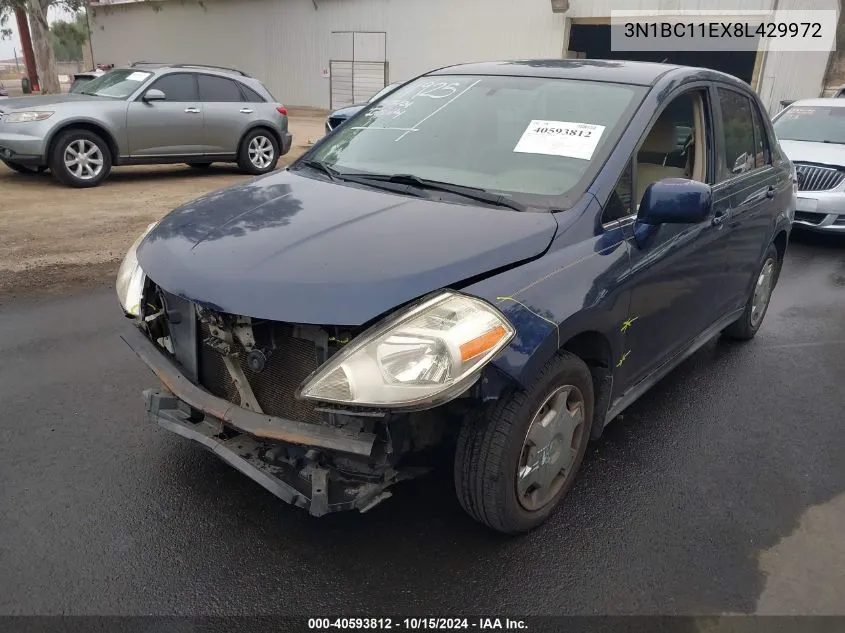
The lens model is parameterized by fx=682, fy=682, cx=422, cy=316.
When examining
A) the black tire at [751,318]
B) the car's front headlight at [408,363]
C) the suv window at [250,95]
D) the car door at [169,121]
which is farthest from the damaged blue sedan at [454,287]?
the suv window at [250,95]

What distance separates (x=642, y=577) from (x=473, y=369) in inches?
45.6

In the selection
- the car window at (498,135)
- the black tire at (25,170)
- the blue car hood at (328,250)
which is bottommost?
the black tire at (25,170)

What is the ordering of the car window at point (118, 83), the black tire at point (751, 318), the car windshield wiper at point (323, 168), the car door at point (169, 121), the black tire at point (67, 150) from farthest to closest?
1. the car window at point (118, 83)
2. the car door at point (169, 121)
3. the black tire at point (67, 150)
4. the black tire at point (751, 318)
5. the car windshield wiper at point (323, 168)

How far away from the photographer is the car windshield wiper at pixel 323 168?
3.35m

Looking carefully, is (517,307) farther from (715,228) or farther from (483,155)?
(715,228)

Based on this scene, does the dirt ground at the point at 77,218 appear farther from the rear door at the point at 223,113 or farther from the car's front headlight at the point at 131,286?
the car's front headlight at the point at 131,286

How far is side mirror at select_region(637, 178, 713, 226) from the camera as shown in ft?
9.20

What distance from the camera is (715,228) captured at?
3.60 m

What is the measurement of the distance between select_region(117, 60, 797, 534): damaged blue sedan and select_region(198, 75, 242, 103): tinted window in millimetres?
7665

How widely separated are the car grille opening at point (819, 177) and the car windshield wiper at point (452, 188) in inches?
271

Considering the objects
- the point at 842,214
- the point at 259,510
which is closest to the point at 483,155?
the point at 259,510

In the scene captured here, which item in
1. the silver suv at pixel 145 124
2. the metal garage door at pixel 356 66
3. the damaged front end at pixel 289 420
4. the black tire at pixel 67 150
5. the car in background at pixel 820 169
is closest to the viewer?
the damaged front end at pixel 289 420

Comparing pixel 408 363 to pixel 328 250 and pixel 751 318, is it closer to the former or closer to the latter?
pixel 328 250

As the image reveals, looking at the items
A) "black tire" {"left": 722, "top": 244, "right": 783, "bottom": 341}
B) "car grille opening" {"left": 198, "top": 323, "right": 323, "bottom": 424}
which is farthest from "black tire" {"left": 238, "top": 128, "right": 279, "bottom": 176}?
"car grille opening" {"left": 198, "top": 323, "right": 323, "bottom": 424}
